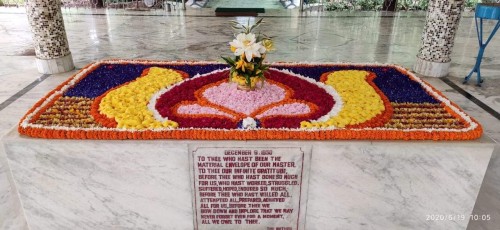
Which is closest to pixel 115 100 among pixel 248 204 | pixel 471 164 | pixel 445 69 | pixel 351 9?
pixel 248 204

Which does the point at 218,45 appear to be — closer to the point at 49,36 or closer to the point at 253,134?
the point at 49,36

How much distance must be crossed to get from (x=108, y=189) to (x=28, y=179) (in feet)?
1.45

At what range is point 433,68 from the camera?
4590 mm

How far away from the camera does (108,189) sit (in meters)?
2.18

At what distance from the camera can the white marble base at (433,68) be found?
4559 mm

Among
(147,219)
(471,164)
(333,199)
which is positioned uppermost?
(471,164)

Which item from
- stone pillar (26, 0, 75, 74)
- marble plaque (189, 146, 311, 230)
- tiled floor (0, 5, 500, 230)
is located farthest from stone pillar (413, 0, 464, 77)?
stone pillar (26, 0, 75, 74)

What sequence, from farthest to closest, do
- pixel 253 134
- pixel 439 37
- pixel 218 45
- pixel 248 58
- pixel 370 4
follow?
pixel 370 4 < pixel 218 45 < pixel 439 37 < pixel 248 58 < pixel 253 134

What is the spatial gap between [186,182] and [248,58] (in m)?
0.86

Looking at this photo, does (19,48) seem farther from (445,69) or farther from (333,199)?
(445,69)

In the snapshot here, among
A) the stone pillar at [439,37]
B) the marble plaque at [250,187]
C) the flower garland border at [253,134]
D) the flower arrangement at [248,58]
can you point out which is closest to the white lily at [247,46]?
the flower arrangement at [248,58]

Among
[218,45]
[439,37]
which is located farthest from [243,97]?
[218,45]

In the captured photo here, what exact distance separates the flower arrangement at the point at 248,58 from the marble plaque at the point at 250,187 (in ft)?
2.06

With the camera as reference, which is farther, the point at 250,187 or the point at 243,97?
the point at 243,97
